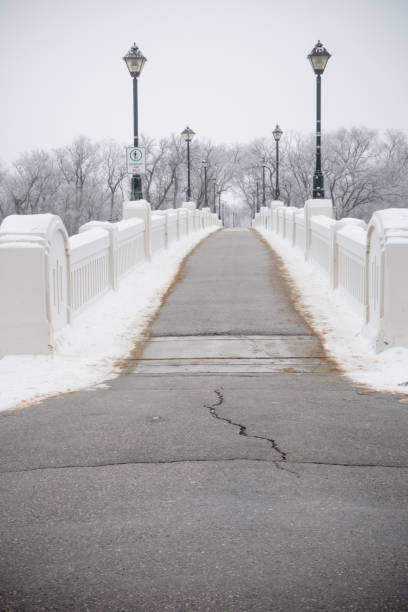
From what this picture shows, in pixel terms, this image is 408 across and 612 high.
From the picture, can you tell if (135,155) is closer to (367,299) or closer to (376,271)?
(367,299)

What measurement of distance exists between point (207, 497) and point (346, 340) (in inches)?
229

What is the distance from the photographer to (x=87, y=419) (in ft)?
18.5

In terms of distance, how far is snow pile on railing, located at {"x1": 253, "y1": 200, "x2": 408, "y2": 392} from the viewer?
26.6 ft

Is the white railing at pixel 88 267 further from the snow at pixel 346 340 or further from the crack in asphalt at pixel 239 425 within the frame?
the crack in asphalt at pixel 239 425

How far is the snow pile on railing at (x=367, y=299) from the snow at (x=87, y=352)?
2675mm

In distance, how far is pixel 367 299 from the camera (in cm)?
957

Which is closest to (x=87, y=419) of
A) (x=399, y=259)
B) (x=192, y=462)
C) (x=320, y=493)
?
(x=192, y=462)

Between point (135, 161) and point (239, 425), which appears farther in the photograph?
point (135, 161)

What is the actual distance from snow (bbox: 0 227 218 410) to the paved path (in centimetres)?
48

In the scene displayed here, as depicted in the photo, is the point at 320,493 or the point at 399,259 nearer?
the point at 320,493

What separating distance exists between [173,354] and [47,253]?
197 cm

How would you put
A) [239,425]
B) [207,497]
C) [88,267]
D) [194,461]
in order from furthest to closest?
1. [88,267]
2. [239,425]
3. [194,461]
4. [207,497]

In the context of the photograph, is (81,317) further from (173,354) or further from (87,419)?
(87,419)

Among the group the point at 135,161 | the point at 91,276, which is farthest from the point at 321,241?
the point at 135,161
